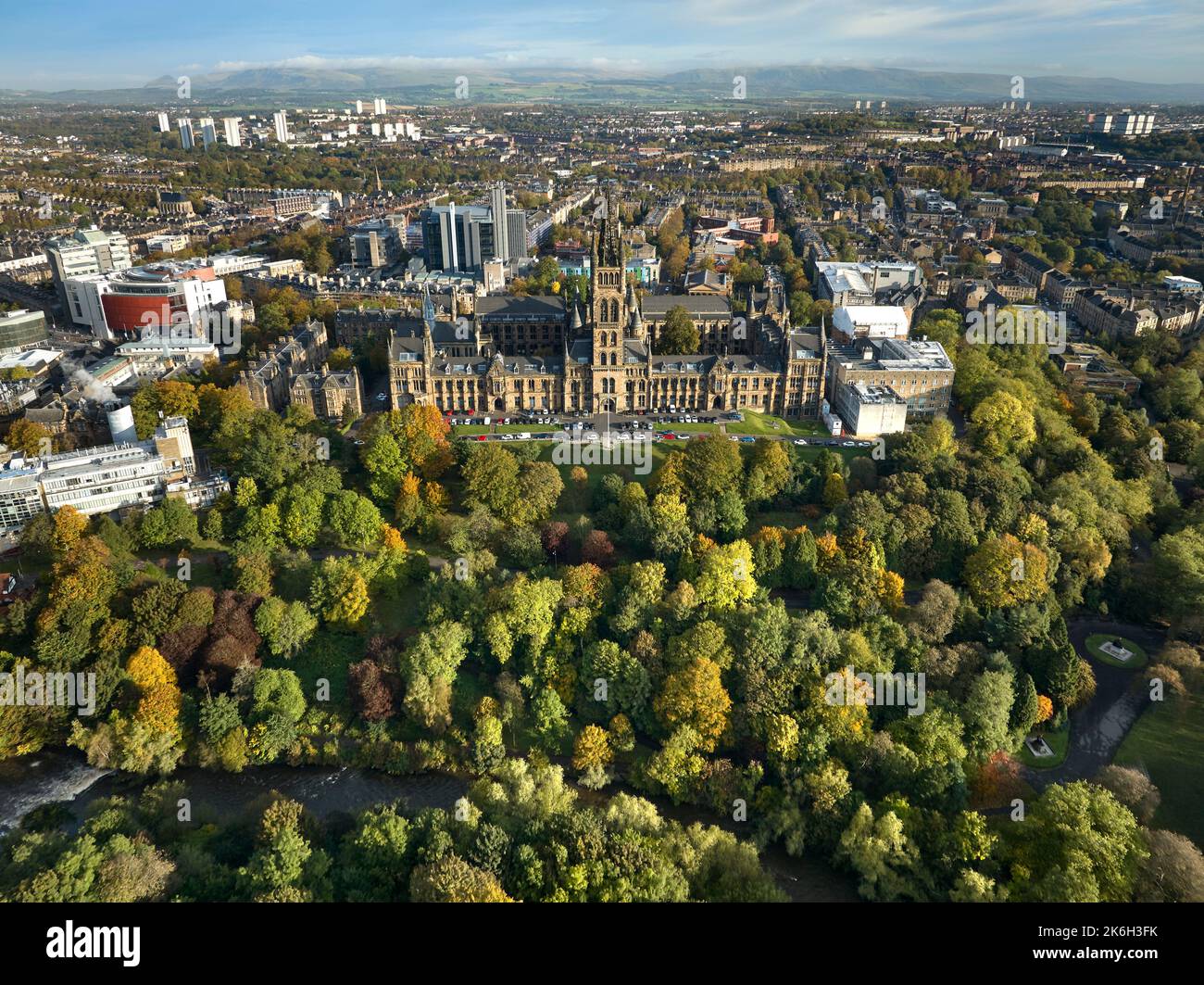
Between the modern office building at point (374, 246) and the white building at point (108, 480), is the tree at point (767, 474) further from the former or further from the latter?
the modern office building at point (374, 246)

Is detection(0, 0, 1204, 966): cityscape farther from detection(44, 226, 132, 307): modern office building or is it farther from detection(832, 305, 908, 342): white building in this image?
detection(44, 226, 132, 307): modern office building

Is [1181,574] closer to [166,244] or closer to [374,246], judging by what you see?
[374,246]

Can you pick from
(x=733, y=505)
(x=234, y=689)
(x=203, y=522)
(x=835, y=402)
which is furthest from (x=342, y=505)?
(x=835, y=402)

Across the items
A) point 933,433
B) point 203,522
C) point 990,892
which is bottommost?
point 990,892

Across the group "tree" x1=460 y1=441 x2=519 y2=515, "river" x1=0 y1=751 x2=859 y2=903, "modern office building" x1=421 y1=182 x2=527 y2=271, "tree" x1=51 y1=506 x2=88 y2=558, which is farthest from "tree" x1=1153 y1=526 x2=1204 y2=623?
"modern office building" x1=421 y1=182 x2=527 y2=271

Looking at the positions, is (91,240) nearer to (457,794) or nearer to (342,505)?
(342,505)
